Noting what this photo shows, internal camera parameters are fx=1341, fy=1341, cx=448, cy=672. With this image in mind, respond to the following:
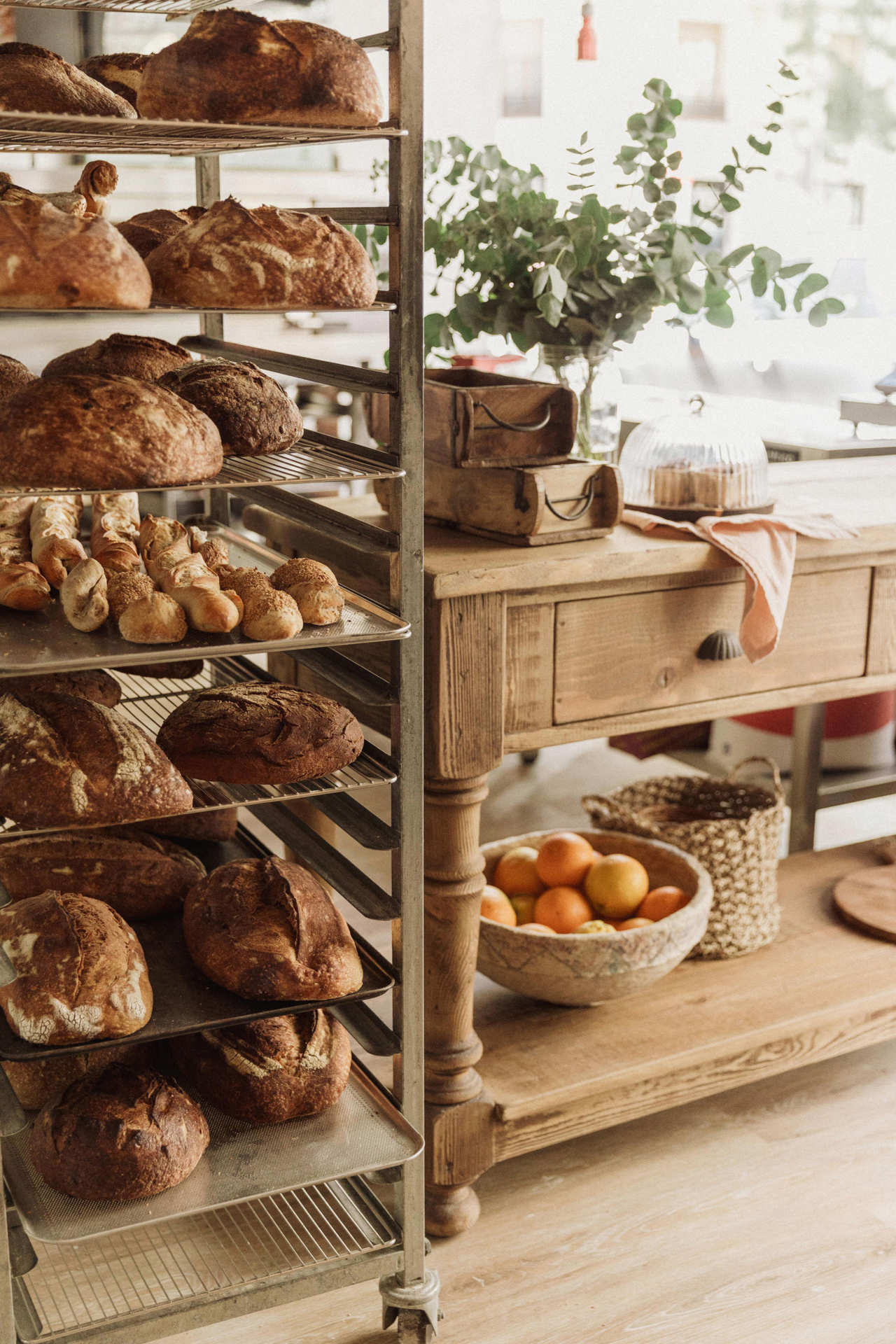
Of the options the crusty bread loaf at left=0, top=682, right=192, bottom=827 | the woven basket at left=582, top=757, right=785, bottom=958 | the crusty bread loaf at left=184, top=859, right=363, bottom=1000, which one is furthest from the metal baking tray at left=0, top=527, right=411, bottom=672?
the woven basket at left=582, top=757, right=785, bottom=958

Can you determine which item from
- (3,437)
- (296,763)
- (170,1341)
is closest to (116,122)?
(3,437)

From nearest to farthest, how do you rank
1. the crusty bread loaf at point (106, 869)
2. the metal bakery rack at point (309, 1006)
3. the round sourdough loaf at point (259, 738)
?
1. the metal bakery rack at point (309, 1006)
2. the round sourdough loaf at point (259, 738)
3. the crusty bread loaf at point (106, 869)

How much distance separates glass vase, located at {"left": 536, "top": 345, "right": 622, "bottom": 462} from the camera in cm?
202

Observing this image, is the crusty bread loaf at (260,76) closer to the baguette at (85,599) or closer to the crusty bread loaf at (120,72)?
the crusty bread loaf at (120,72)

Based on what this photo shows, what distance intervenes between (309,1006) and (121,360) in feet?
2.52

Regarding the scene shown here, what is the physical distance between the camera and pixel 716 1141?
207 cm

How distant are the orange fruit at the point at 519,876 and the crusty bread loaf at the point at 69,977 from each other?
813 mm

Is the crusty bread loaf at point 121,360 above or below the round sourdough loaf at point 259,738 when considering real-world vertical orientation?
above

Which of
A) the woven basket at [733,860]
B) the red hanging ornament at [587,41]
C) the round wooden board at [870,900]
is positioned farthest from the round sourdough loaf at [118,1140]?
the red hanging ornament at [587,41]

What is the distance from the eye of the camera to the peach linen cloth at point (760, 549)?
5.89 feet

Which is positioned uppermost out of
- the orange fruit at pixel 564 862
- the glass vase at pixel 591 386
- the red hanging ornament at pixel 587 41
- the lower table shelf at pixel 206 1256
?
the red hanging ornament at pixel 587 41

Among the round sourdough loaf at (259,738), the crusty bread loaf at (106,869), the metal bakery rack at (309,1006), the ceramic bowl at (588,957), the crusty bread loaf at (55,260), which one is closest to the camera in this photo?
the crusty bread loaf at (55,260)

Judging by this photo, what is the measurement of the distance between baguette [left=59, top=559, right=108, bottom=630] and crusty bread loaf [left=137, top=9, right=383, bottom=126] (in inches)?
18.8

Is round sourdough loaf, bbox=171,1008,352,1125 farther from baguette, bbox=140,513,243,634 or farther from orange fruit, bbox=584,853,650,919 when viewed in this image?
orange fruit, bbox=584,853,650,919
